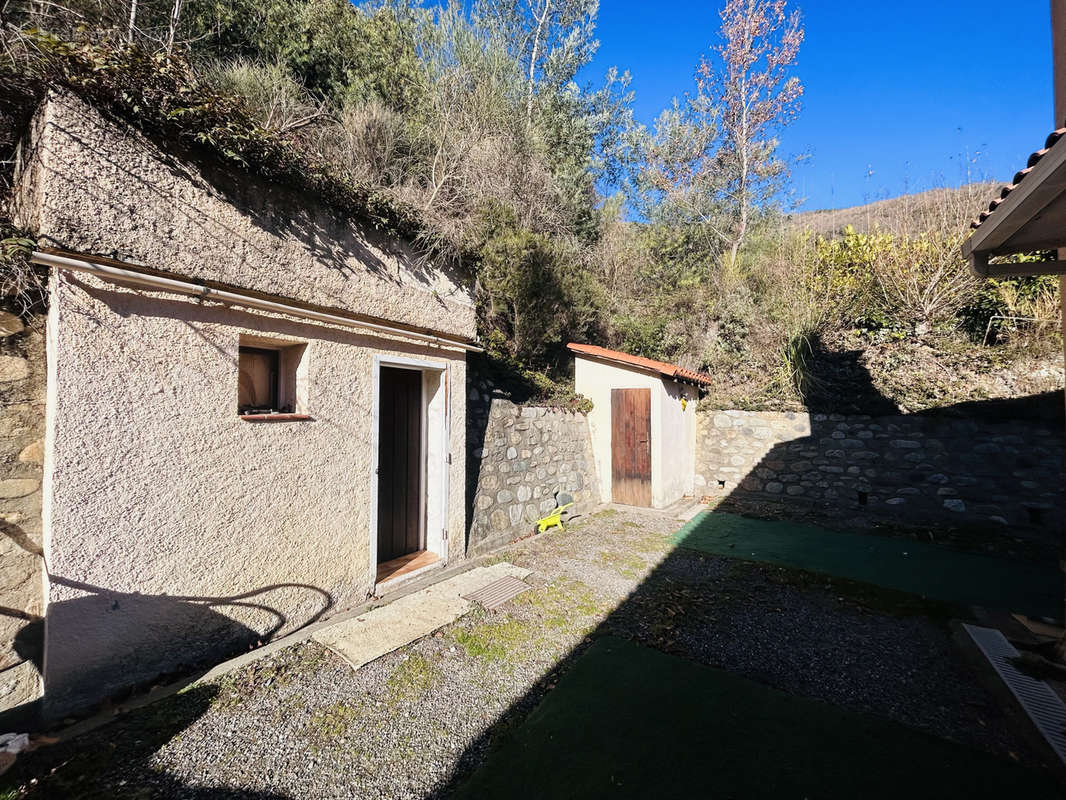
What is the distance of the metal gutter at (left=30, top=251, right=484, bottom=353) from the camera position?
2564 mm

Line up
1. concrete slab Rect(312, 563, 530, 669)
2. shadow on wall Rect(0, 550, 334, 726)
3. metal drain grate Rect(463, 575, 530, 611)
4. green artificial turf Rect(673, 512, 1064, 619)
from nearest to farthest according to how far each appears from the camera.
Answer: shadow on wall Rect(0, 550, 334, 726)
concrete slab Rect(312, 563, 530, 669)
metal drain grate Rect(463, 575, 530, 611)
green artificial turf Rect(673, 512, 1064, 619)

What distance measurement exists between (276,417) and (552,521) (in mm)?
4712

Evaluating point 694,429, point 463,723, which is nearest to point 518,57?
point 694,429

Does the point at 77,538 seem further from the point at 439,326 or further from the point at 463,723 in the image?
the point at 439,326

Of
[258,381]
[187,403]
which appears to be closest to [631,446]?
[258,381]

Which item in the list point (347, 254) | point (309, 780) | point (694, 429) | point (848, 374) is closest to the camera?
point (309, 780)

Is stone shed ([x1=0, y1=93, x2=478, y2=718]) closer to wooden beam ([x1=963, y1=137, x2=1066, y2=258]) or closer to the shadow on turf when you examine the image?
the shadow on turf

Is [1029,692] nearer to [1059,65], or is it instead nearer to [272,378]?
[1059,65]

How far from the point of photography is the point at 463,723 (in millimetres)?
2783

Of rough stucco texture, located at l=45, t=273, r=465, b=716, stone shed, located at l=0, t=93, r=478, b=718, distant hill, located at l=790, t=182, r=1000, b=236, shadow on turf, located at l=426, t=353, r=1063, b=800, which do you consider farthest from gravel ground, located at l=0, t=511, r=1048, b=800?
distant hill, located at l=790, t=182, r=1000, b=236

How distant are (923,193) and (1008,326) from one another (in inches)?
187

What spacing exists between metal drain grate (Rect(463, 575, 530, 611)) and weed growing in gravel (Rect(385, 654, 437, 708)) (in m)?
1.04

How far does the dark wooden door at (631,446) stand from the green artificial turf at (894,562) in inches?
48.7

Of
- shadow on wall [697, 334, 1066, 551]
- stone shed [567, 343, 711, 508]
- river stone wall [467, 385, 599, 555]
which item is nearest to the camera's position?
river stone wall [467, 385, 599, 555]
